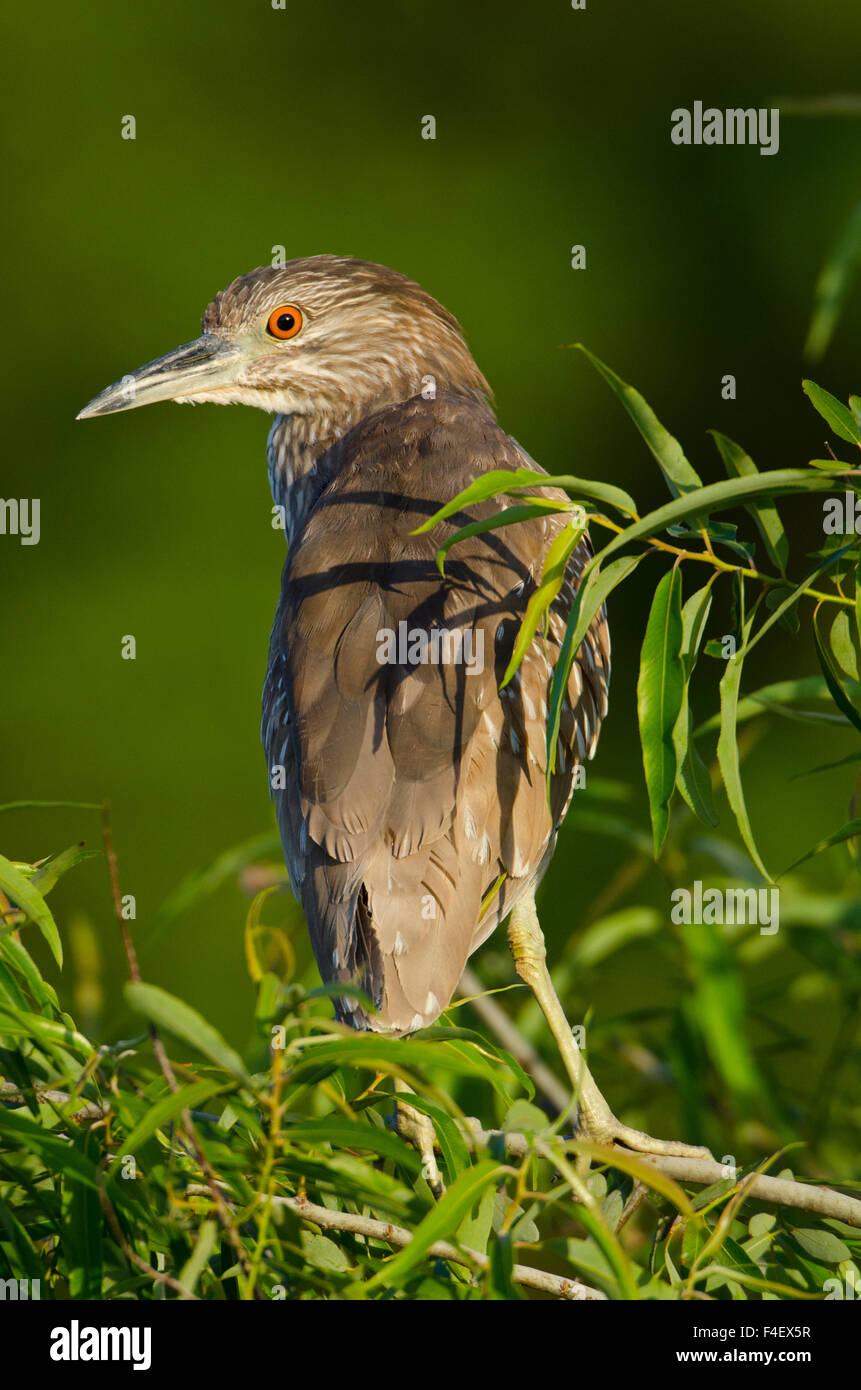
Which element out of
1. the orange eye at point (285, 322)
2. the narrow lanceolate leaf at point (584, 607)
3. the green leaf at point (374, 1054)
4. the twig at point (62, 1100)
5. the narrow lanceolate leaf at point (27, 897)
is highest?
the orange eye at point (285, 322)

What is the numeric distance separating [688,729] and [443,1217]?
17.4 inches

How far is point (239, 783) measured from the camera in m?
3.38

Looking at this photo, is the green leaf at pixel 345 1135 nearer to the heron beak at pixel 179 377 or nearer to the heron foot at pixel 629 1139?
the heron foot at pixel 629 1139

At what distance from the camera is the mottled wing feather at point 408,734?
1352mm

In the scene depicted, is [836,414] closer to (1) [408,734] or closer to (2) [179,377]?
(1) [408,734]

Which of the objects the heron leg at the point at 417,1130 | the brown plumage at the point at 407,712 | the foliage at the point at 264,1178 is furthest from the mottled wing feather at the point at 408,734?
the foliage at the point at 264,1178

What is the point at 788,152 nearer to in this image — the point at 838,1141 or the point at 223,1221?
the point at 838,1141

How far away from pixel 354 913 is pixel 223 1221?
45 centimetres

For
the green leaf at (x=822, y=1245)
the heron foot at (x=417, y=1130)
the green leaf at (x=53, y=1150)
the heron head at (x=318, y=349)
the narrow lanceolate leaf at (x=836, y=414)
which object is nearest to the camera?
the green leaf at (x=53, y=1150)

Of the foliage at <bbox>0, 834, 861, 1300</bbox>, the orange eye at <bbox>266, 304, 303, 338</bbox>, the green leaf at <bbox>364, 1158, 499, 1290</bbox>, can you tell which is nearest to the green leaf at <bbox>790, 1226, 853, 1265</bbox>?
the foliage at <bbox>0, 834, 861, 1300</bbox>

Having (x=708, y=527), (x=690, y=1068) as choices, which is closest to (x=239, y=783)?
(x=690, y=1068)

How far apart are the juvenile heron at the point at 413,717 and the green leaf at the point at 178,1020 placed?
1.63 feet

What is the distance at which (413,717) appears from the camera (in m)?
1.42

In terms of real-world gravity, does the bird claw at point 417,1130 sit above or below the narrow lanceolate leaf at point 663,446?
below
